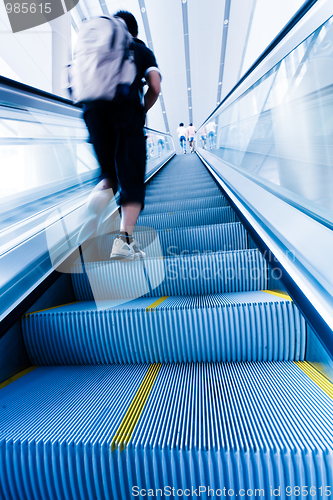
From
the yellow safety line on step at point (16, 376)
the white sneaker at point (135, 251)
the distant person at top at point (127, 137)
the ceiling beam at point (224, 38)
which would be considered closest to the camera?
the yellow safety line on step at point (16, 376)

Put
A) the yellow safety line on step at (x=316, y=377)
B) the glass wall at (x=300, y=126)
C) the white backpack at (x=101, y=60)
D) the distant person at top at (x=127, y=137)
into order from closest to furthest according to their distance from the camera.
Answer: the yellow safety line on step at (x=316, y=377) → the white backpack at (x=101, y=60) → the glass wall at (x=300, y=126) → the distant person at top at (x=127, y=137)

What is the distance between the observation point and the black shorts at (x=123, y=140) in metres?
1.87

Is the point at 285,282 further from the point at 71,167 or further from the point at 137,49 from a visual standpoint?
the point at 71,167

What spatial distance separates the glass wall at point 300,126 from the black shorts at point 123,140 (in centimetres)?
102

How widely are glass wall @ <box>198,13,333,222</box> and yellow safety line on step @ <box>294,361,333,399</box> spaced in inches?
25.5

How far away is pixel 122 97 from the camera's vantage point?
1.79 m

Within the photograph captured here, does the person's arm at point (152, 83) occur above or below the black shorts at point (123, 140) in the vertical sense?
above

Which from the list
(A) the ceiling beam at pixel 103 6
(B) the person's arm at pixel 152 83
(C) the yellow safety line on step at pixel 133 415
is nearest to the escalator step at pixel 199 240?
(B) the person's arm at pixel 152 83

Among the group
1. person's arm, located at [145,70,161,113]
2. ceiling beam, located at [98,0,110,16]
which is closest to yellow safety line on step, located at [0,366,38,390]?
person's arm, located at [145,70,161,113]

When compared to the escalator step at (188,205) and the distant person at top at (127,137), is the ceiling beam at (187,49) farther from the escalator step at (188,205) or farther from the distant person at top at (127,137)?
the distant person at top at (127,137)

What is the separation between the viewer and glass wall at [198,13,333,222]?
5.59 ft

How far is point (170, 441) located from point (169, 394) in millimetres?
243

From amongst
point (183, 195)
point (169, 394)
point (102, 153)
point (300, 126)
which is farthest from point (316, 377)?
point (183, 195)

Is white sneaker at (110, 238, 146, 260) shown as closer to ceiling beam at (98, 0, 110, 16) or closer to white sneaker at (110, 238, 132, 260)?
white sneaker at (110, 238, 132, 260)
